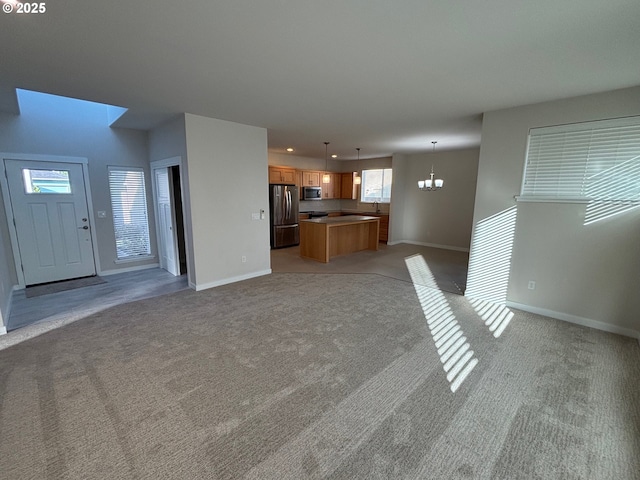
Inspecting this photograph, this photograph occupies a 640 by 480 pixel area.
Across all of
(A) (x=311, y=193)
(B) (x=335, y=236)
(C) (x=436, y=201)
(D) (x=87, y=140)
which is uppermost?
(D) (x=87, y=140)

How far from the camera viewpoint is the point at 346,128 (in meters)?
4.75

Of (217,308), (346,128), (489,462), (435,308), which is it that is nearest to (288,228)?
(346,128)

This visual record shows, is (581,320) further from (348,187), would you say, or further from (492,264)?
(348,187)

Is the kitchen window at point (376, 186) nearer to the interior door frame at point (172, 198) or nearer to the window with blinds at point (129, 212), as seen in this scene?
the interior door frame at point (172, 198)

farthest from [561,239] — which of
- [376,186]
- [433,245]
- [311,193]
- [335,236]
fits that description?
[311,193]

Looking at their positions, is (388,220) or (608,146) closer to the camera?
(608,146)

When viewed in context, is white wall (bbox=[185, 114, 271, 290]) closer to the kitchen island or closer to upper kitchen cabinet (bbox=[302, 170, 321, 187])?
the kitchen island

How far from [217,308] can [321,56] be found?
Result: 3119 millimetres

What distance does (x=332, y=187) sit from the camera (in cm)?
932

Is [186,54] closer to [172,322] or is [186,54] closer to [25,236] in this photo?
[172,322]

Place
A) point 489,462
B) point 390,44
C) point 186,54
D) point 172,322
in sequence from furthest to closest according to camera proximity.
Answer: point 172,322
point 186,54
point 390,44
point 489,462

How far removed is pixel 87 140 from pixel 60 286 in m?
2.51

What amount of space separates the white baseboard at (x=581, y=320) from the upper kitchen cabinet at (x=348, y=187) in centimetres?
618

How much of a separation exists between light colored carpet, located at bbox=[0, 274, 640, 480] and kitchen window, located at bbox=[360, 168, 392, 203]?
6.09 metres
